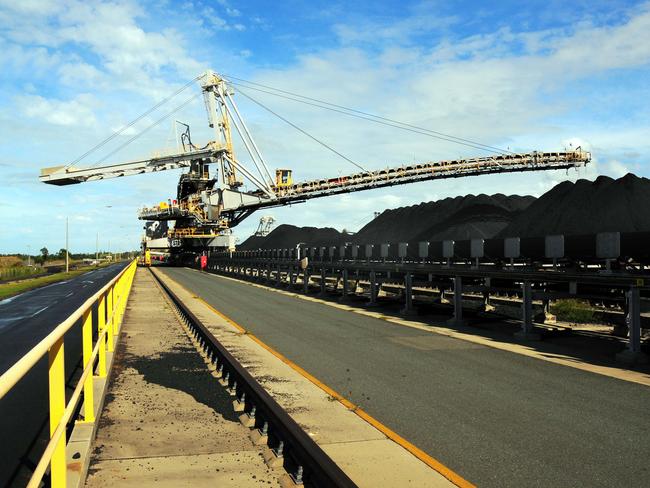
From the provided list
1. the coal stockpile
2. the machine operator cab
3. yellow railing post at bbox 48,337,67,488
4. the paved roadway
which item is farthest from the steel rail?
the machine operator cab

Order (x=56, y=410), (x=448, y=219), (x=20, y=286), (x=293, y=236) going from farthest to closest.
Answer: (x=293, y=236)
(x=448, y=219)
(x=20, y=286)
(x=56, y=410)

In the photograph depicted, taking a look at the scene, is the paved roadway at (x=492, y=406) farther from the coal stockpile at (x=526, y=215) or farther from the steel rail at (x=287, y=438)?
the coal stockpile at (x=526, y=215)

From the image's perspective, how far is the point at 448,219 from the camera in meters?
79.7

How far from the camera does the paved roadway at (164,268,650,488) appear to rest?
530 cm

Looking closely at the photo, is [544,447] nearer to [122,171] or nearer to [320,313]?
[320,313]

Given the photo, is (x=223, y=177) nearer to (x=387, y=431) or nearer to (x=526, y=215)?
(x=526, y=215)

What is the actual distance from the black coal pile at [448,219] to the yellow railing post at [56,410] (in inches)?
2543

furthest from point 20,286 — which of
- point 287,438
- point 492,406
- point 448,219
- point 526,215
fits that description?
point 448,219

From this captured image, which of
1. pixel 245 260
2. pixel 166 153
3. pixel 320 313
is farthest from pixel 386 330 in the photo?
pixel 166 153

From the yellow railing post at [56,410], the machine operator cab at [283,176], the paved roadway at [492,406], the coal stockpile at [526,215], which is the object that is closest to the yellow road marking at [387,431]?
the paved roadway at [492,406]

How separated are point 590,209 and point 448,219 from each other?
24703mm

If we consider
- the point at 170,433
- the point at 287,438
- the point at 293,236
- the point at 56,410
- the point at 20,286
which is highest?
the point at 293,236

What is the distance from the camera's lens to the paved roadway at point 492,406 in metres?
5.30

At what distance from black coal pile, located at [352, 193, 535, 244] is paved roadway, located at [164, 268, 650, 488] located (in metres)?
56.9
